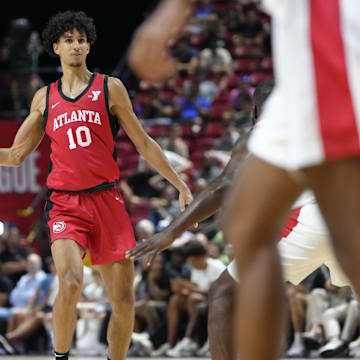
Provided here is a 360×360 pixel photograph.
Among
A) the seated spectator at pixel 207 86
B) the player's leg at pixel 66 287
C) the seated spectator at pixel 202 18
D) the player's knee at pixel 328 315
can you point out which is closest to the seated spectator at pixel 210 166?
the player's knee at pixel 328 315

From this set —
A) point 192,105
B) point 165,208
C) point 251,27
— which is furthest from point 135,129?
point 251,27

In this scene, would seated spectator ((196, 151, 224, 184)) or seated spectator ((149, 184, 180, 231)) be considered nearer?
seated spectator ((149, 184, 180, 231))

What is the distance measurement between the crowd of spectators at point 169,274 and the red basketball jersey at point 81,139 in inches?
156

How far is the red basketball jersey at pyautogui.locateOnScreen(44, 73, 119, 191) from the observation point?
16.3ft

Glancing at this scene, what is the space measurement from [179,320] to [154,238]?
5.64 meters

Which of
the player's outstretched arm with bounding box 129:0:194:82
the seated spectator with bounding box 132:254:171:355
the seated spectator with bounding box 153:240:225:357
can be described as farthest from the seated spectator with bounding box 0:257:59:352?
the player's outstretched arm with bounding box 129:0:194:82

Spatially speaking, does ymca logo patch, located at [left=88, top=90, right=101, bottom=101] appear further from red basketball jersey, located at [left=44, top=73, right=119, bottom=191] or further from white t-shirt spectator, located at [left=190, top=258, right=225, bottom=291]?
white t-shirt spectator, located at [left=190, top=258, right=225, bottom=291]

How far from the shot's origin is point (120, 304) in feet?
16.1

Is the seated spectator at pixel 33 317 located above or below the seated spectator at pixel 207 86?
below

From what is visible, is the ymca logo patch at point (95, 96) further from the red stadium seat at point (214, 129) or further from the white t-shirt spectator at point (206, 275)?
the red stadium seat at point (214, 129)

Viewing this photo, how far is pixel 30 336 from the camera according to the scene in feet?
30.6

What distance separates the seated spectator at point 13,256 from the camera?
10.0 meters

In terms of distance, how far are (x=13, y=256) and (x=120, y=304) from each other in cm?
554

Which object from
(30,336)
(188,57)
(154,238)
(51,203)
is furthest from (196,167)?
(154,238)
